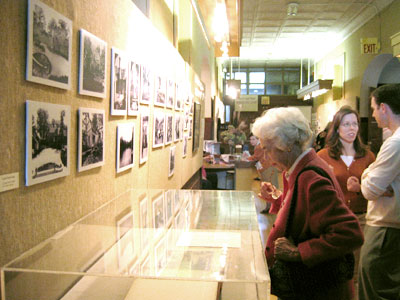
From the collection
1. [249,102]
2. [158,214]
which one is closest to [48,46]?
[158,214]

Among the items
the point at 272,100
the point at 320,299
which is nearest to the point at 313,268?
the point at 320,299

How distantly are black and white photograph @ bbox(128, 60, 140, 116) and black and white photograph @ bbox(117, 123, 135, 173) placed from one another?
0.11 meters

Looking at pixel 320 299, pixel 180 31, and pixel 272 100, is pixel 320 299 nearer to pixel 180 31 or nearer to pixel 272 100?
pixel 180 31

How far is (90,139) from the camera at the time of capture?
1885 millimetres

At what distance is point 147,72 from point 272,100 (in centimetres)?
1870

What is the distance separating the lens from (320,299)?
79.0 inches

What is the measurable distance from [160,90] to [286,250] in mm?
1886

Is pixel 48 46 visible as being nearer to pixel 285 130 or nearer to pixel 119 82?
pixel 119 82

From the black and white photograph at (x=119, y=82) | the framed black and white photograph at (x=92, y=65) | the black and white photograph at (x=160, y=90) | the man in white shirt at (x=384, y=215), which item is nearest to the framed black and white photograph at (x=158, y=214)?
the black and white photograph at (x=119, y=82)

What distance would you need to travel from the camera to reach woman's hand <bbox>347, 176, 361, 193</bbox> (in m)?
3.17

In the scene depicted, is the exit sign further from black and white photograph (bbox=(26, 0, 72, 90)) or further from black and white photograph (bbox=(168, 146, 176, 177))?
black and white photograph (bbox=(26, 0, 72, 90))

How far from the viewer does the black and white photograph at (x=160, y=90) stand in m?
3.21

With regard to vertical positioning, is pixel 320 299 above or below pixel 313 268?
below

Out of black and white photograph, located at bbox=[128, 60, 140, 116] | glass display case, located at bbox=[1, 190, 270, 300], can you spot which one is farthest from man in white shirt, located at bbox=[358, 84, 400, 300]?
black and white photograph, located at bbox=[128, 60, 140, 116]
